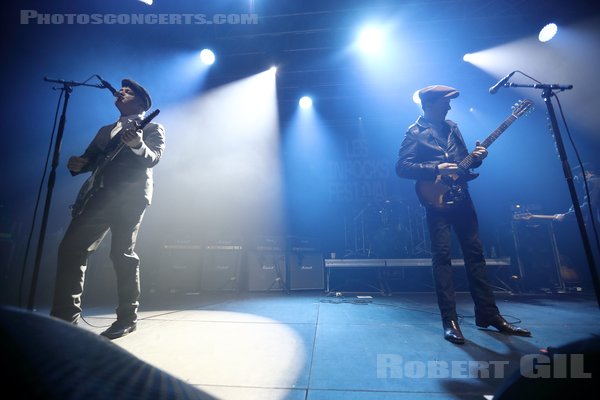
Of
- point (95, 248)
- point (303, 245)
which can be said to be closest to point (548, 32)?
point (303, 245)

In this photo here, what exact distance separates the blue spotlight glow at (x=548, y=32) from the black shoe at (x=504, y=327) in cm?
610

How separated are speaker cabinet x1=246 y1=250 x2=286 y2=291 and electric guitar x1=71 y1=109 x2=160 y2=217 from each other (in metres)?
→ 3.50

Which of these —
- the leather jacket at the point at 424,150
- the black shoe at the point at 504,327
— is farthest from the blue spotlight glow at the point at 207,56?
the black shoe at the point at 504,327

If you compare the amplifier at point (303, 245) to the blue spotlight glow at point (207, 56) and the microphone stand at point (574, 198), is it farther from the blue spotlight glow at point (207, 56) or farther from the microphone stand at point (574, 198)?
the blue spotlight glow at point (207, 56)

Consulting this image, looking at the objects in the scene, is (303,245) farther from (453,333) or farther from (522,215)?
(522,215)

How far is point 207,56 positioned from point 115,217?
5.02 meters

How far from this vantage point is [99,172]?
7.14ft

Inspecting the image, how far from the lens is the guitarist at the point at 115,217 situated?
6.52ft

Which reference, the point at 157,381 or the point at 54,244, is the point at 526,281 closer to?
the point at 157,381

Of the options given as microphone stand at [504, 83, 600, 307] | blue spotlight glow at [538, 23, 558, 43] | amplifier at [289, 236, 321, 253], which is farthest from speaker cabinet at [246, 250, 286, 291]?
blue spotlight glow at [538, 23, 558, 43]

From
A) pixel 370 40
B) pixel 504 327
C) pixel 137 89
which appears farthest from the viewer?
pixel 370 40

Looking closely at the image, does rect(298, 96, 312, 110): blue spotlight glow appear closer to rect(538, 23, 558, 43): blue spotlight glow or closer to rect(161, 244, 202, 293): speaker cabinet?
rect(161, 244, 202, 293): speaker cabinet

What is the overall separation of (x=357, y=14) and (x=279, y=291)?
5.55 metres

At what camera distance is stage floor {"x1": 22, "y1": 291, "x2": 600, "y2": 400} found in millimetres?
1293
